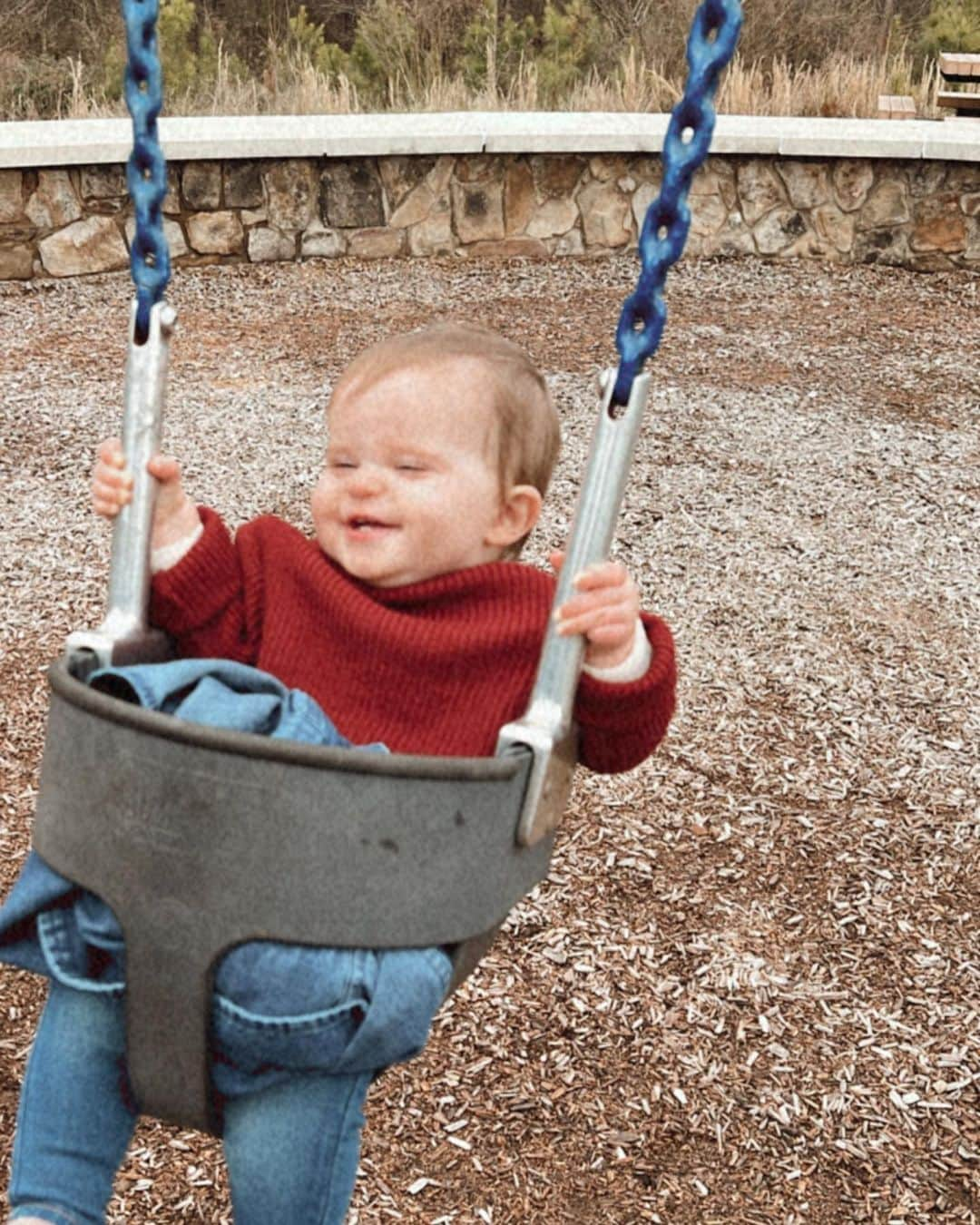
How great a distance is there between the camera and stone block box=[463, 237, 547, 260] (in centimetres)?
756

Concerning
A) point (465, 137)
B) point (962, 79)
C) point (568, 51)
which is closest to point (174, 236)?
point (465, 137)

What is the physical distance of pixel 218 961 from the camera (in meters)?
1.28

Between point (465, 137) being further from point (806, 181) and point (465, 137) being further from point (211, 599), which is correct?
point (211, 599)

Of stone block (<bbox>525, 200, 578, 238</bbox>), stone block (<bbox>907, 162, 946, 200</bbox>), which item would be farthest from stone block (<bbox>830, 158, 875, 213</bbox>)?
stone block (<bbox>525, 200, 578, 238</bbox>)

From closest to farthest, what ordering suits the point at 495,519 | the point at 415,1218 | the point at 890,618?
the point at 495,519 → the point at 415,1218 → the point at 890,618

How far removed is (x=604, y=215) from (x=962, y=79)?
3.20 m

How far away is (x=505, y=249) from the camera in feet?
24.9

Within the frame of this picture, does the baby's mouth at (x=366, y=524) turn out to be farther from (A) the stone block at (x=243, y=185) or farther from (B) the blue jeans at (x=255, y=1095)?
(A) the stone block at (x=243, y=185)

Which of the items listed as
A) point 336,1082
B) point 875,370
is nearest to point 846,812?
point 336,1082

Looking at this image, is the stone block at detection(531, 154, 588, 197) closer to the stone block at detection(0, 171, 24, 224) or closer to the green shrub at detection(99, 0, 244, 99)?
the stone block at detection(0, 171, 24, 224)

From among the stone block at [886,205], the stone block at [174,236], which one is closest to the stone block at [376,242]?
the stone block at [174,236]

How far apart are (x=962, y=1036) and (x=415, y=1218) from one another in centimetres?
111

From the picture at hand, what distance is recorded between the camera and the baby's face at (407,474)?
161cm

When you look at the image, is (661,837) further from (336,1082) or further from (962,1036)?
(336,1082)
